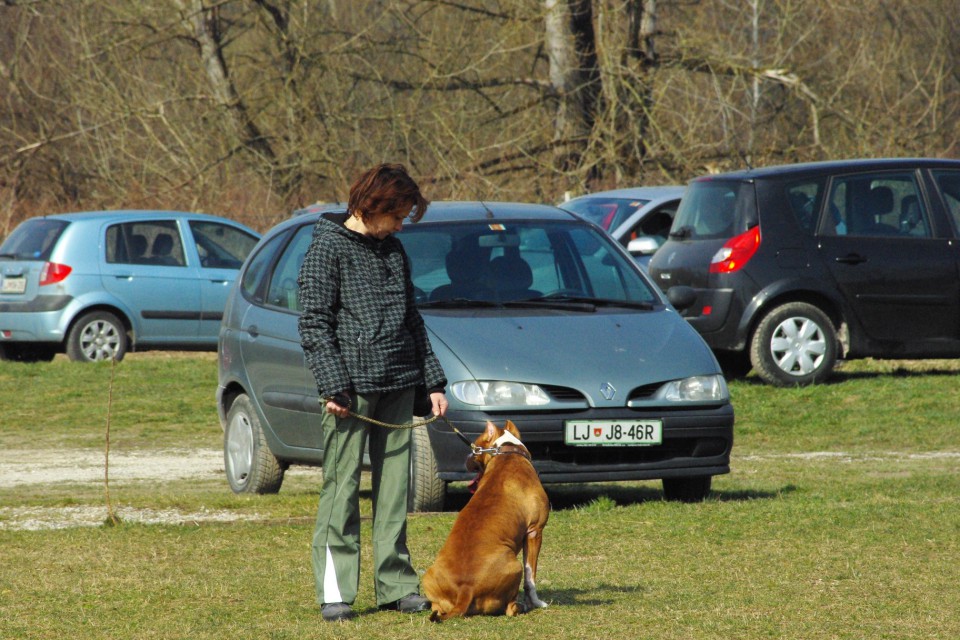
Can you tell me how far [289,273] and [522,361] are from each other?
73.0 inches

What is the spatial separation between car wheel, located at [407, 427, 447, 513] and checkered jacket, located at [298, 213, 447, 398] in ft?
7.65

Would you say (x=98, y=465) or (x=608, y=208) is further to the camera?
(x=608, y=208)

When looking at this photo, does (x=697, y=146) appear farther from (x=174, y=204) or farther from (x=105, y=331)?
(x=105, y=331)

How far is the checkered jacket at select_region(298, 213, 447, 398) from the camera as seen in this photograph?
5.18 m

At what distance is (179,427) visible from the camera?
13.1 m

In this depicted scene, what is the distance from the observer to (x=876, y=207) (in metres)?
13.2

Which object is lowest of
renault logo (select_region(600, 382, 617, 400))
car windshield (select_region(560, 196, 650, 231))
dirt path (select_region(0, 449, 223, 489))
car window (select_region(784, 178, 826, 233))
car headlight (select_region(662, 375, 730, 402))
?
dirt path (select_region(0, 449, 223, 489))

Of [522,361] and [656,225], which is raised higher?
[656,225]

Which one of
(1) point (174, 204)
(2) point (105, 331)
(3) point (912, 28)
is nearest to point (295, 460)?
(2) point (105, 331)

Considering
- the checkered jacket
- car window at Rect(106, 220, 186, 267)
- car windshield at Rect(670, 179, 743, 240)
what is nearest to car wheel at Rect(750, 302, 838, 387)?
car windshield at Rect(670, 179, 743, 240)

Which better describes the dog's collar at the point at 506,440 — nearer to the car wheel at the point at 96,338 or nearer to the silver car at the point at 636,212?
the silver car at the point at 636,212

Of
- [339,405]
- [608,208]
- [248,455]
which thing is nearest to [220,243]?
[608,208]

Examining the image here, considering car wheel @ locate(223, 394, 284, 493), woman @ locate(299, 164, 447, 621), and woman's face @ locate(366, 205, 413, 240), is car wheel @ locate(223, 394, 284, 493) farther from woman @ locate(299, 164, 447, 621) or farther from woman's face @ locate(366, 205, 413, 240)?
woman's face @ locate(366, 205, 413, 240)

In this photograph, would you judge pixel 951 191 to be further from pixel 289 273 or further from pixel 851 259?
pixel 289 273
